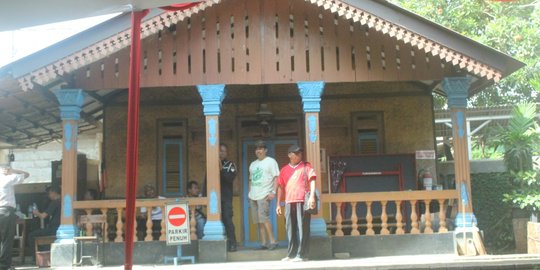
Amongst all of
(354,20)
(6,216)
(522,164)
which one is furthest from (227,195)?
(522,164)

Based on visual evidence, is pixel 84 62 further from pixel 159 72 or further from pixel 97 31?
pixel 159 72

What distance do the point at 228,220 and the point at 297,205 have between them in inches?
59.2

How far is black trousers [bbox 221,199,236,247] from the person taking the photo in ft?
35.6

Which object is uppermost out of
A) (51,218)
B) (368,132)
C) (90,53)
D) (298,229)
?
(90,53)

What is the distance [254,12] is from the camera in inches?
437

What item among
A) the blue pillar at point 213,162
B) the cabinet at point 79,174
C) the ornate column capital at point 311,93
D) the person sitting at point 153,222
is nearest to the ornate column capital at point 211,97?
the blue pillar at point 213,162

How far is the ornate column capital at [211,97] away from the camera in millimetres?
10930

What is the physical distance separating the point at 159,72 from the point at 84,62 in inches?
51.5

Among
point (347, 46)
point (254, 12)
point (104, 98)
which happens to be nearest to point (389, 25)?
point (347, 46)

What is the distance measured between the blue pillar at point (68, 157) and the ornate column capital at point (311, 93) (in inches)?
152

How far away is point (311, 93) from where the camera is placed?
1098 centimetres

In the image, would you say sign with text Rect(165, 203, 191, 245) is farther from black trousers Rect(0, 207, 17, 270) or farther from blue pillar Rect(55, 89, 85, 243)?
black trousers Rect(0, 207, 17, 270)

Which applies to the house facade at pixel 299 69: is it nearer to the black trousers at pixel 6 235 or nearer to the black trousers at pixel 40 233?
the black trousers at pixel 6 235

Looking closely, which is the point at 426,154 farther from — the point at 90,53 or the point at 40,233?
the point at 40,233
